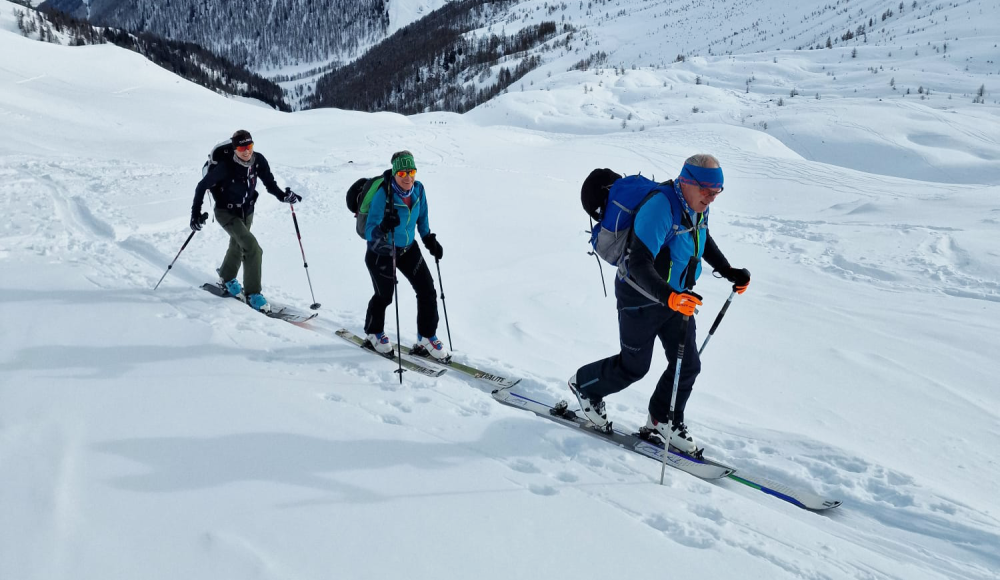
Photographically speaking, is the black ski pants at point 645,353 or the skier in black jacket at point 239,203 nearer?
the black ski pants at point 645,353

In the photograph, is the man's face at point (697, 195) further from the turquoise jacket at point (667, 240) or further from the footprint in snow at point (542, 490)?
the footprint in snow at point (542, 490)

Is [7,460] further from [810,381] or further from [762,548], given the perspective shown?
[810,381]

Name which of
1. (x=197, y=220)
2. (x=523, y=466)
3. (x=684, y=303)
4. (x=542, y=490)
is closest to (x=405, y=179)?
(x=523, y=466)

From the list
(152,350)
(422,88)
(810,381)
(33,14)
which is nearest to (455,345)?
(152,350)

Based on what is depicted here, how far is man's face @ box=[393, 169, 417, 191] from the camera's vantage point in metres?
4.80

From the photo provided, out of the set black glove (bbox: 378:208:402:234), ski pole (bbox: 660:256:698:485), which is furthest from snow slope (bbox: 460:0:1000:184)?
black glove (bbox: 378:208:402:234)

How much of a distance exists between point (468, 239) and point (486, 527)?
274 inches

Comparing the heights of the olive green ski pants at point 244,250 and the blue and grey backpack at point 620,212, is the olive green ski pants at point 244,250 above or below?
below

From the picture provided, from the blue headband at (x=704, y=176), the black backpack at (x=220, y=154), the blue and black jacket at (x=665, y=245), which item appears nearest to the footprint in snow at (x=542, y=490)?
the blue and black jacket at (x=665, y=245)

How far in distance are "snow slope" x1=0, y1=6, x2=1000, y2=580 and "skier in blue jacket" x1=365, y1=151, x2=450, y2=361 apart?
40cm

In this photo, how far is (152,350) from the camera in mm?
4922

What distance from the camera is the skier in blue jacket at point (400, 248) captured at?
4840 mm

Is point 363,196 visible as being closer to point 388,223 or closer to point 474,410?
point 388,223

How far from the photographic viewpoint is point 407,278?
5355 mm
